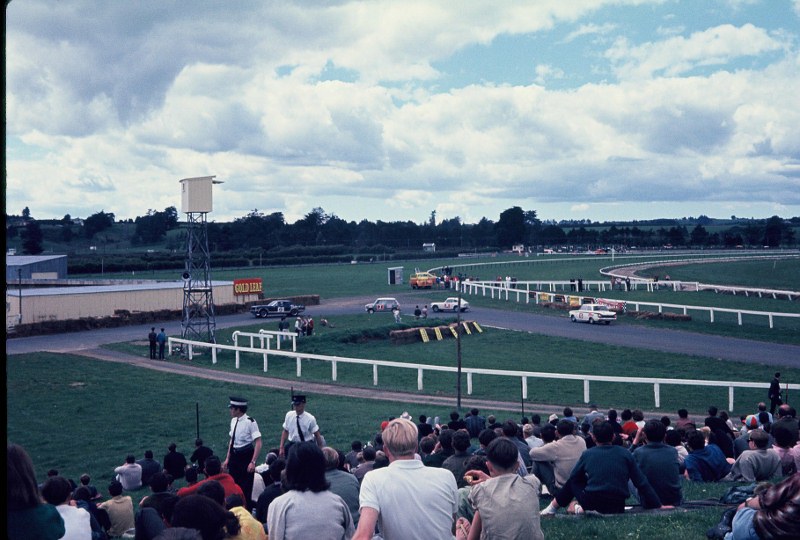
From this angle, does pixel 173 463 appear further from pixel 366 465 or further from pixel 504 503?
pixel 504 503

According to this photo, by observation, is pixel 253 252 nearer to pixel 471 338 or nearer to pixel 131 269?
pixel 131 269

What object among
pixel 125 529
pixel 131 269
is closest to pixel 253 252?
pixel 131 269

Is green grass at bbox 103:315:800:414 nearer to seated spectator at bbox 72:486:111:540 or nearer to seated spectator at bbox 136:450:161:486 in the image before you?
seated spectator at bbox 136:450:161:486

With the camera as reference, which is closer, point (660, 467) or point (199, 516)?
point (199, 516)

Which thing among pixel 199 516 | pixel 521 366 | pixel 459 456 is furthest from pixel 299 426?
pixel 521 366

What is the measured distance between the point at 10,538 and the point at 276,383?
21567 mm

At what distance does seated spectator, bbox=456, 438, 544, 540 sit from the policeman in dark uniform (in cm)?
545

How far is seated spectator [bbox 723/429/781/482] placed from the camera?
369 inches

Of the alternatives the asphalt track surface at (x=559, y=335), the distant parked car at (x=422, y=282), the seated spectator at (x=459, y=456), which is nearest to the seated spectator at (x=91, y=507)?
the seated spectator at (x=459, y=456)

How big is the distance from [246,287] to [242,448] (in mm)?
44595

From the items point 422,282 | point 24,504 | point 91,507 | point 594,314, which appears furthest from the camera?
point 422,282

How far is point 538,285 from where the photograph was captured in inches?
2408

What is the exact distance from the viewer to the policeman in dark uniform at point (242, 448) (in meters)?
9.97

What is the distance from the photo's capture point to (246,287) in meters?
53.7
